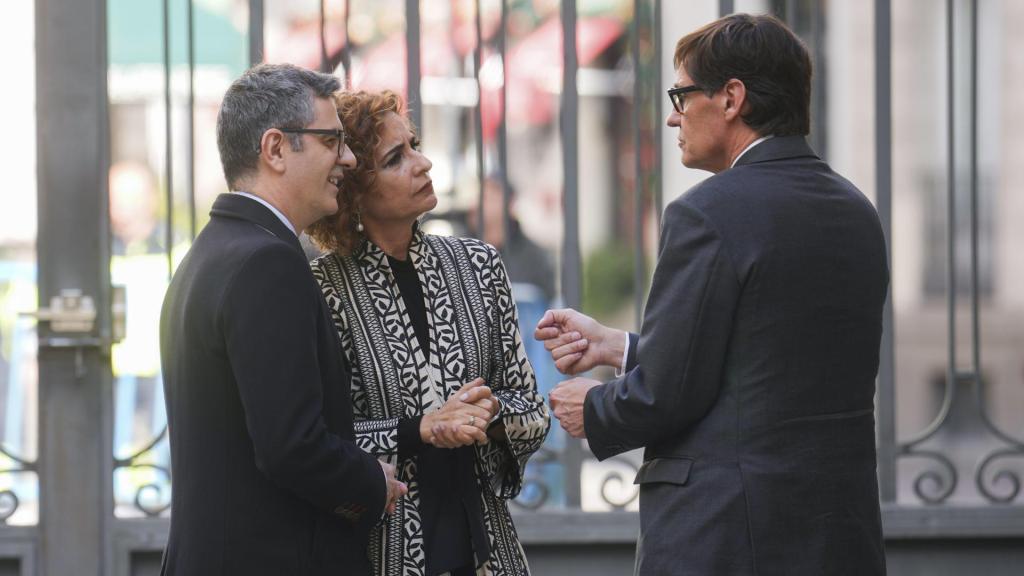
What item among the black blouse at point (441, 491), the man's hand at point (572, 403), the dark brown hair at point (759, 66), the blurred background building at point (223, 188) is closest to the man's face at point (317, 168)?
the black blouse at point (441, 491)

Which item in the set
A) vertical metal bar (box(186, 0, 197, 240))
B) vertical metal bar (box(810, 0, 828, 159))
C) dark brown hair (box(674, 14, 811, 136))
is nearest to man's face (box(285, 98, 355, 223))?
dark brown hair (box(674, 14, 811, 136))

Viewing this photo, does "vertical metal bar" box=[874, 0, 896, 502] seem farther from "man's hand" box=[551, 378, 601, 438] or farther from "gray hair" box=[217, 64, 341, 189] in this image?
"gray hair" box=[217, 64, 341, 189]

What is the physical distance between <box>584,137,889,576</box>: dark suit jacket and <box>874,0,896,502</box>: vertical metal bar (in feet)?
6.58

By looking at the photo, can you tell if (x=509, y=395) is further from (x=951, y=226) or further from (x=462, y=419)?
(x=951, y=226)

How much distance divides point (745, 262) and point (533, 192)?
7.70 ft

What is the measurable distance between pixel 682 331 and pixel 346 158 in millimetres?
732

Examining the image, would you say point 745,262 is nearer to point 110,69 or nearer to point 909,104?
point 110,69

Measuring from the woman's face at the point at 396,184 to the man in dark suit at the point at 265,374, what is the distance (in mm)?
244

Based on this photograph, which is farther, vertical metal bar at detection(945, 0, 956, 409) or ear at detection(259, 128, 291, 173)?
vertical metal bar at detection(945, 0, 956, 409)

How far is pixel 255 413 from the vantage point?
2.38 meters

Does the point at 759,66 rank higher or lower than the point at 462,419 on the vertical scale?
higher

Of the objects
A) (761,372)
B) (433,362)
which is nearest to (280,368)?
(433,362)

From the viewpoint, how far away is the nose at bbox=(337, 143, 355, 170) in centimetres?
266

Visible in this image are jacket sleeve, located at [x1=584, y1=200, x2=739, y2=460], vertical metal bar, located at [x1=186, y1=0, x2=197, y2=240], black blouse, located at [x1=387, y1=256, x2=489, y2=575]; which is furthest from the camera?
vertical metal bar, located at [x1=186, y1=0, x2=197, y2=240]
